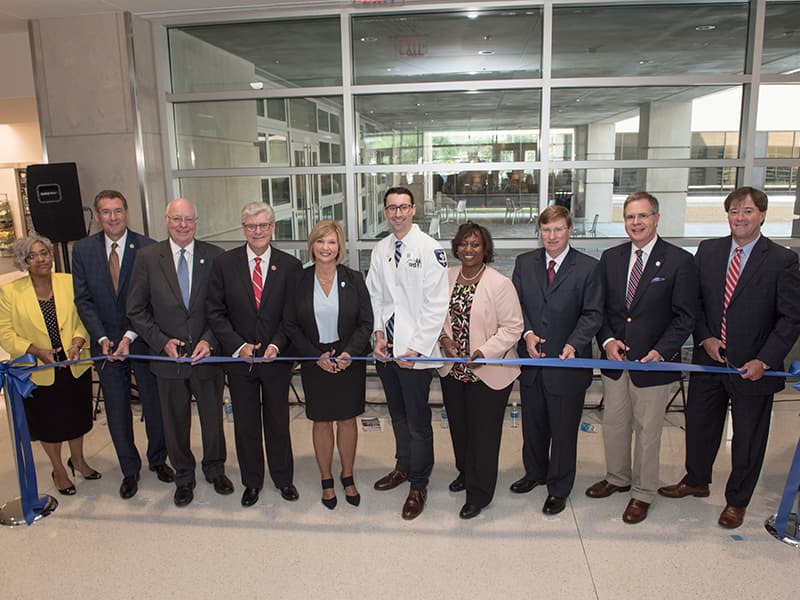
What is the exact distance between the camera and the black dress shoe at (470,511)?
345cm

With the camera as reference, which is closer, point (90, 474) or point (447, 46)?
point (90, 474)

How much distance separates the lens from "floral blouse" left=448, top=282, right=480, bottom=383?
327cm

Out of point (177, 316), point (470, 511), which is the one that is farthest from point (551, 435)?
point (177, 316)

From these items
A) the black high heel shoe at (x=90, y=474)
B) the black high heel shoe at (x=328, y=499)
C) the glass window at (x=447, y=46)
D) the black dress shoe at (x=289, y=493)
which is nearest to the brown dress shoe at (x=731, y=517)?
the black high heel shoe at (x=328, y=499)

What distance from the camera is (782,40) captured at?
5035 millimetres

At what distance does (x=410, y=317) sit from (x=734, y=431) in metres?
1.90

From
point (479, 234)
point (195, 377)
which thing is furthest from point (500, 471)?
point (195, 377)

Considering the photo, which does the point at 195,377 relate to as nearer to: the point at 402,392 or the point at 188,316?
the point at 188,316

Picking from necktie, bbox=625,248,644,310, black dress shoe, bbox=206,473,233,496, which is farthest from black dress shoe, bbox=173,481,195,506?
necktie, bbox=625,248,644,310

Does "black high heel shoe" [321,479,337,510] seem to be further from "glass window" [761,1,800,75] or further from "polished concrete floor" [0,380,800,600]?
"glass window" [761,1,800,75]

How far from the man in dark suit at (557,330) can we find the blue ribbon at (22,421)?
2.85 meters

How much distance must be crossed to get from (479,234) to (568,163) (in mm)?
2351

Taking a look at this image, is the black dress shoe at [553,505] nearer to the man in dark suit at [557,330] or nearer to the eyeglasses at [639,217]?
the man in dark suit at [557,330]

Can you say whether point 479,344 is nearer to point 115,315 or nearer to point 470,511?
point 470,511
